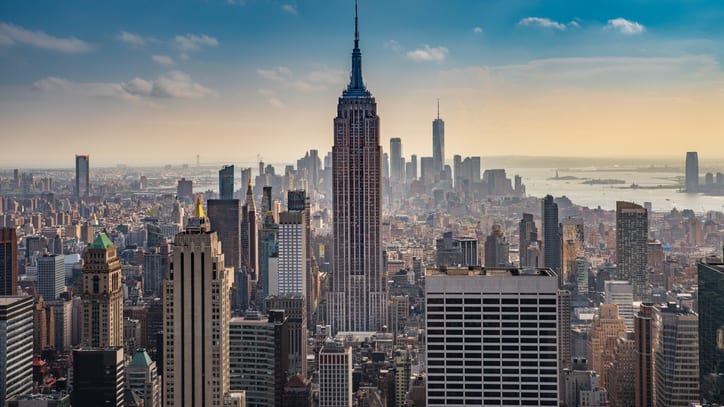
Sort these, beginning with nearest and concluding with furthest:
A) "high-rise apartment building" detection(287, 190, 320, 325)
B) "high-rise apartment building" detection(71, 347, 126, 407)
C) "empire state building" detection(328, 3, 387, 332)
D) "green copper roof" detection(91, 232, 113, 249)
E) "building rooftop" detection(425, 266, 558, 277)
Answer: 1. "building rooftop" detection(425, 266, 558, 277)
2. "high-rise apartment building" detection(71, 347, 126, 407)
3. "green copper roof" detection(91, 232, 113, 249)
4. "high-rise apartment building" detection(287, 190, 320, 325)
5. "empire state building" detection(328, 3, 387, 332)

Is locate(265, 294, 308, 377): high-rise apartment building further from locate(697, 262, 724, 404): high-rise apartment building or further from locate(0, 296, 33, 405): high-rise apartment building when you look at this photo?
locate(697, 262, 724, 404): high-rise apartment building

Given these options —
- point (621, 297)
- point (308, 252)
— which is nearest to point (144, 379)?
point (621, 297)

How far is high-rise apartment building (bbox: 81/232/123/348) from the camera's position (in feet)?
36.8

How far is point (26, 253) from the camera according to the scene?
11211 mm

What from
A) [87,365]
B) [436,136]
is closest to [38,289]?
[87,365]

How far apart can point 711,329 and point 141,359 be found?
5696 millimetres

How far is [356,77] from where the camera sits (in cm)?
1769

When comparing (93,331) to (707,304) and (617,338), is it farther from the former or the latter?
(707,304)

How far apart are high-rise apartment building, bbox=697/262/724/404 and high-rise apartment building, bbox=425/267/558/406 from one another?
2.19 meters

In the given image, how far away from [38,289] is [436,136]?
5.34 meters

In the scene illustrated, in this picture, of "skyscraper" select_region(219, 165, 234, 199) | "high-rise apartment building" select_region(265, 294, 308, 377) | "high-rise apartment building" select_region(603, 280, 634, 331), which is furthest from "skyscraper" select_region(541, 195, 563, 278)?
"skyscraper" select_region(219, 165, 234, 199)

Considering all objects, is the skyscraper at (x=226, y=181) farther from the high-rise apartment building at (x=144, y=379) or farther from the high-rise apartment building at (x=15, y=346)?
the high-rise apartment building at (x=15, y=346)

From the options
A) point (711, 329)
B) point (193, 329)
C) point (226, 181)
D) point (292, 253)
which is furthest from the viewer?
point (292, 253)

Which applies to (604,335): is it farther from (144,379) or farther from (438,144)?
(144,379)
